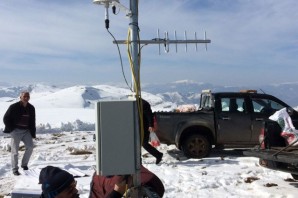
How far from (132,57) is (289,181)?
5245mm

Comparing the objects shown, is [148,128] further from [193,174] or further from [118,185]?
[118,185]

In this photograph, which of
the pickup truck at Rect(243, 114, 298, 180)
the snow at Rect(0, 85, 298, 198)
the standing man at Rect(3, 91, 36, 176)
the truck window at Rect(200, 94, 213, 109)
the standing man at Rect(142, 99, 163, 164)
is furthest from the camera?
the truck window at Rect(200, 94, 213, 109)

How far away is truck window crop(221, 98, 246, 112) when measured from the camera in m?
11.0

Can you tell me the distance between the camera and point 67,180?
3.07m

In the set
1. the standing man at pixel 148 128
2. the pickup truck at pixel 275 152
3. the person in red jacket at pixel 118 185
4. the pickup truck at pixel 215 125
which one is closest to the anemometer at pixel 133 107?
the person in red jacket at pixel 118 185

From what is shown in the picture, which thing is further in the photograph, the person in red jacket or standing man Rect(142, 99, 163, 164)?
standing man Rect(142, 99, 163, 164)

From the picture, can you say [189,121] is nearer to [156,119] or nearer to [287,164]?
[156,119]

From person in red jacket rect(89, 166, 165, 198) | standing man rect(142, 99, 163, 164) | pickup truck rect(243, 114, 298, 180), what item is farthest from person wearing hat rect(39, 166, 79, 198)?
standing man rect(142, 99, 163, 164)

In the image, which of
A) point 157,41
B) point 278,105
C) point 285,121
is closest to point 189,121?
point 278,105

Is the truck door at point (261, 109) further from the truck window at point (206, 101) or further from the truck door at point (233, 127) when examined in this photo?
the truck window at point (206, 101)

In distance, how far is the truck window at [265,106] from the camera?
1094 cm

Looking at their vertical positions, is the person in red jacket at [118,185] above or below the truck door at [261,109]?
below

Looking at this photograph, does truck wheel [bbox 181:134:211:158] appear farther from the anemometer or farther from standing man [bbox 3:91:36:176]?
the anemometer

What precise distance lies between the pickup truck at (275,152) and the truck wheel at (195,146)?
3.02 meters
